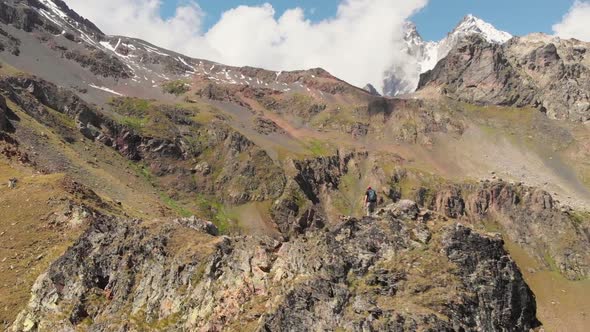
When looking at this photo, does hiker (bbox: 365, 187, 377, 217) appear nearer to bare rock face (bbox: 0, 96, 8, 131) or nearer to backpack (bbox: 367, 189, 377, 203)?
backpack (bbox: 367, 189, 377, 203)

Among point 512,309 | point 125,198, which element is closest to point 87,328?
point 512,309

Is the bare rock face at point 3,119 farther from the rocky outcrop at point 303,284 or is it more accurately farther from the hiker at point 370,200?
the hiker at point 370,200

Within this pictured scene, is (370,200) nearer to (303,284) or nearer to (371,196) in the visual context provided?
(371,196)

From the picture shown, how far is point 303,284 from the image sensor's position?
31781mm

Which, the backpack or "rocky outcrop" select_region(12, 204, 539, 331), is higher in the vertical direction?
the backpack

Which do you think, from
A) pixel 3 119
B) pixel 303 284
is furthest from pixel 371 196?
pixel 3 119

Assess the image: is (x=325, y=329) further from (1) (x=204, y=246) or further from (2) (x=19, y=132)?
(2) (x=19, y=132)

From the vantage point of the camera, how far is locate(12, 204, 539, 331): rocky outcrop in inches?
1167

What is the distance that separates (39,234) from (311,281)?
46.4 meters

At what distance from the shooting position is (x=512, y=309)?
31.8 m

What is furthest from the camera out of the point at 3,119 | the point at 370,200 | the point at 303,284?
the point at 3,119

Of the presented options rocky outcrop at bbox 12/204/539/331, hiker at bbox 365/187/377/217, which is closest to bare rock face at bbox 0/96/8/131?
rocky outcrop at bbox 12/204/539/331

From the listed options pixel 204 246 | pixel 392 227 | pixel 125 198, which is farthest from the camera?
pixel 125 198

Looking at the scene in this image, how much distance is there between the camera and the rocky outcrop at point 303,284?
29.6 m
